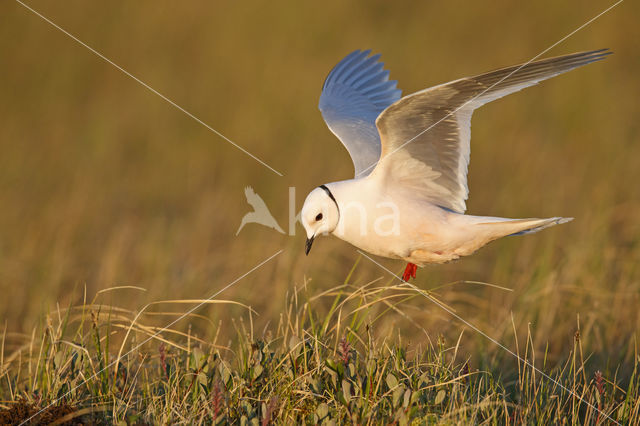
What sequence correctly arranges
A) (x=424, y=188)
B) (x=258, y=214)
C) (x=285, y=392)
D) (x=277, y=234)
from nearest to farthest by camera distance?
(x=285, y=392) < (x=424, y=188) < (x=277, y=234) < (x=258, y=214)

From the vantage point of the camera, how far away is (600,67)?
9625 mm

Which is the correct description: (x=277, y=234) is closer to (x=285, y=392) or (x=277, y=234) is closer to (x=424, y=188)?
(x=424, y=188)

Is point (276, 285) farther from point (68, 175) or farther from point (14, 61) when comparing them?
point (14, 61)

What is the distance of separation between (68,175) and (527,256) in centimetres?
482

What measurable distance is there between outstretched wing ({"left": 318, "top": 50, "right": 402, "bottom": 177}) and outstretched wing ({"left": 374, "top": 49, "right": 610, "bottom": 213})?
0.90 meters

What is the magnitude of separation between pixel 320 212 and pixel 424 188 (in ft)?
2.32

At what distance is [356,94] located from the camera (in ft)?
17.1

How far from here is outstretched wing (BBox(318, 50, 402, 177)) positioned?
193 inches

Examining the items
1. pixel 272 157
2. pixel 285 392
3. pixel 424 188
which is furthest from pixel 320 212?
pixel 272 157

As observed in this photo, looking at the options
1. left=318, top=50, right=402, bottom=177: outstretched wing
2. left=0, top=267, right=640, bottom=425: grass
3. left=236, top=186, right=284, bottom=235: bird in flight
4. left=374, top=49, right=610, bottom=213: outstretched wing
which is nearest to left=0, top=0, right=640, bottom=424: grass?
left=0, top=267, right=640, bottom=425: grass

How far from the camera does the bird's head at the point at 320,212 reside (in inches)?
138

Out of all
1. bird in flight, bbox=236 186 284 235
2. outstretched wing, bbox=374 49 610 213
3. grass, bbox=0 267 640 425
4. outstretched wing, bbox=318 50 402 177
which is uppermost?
outstretched wing, bbox=318 50 402 177

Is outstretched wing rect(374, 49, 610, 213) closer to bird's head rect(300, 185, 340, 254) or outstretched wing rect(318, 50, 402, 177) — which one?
bird's head rect(300, 185, 340, 254)

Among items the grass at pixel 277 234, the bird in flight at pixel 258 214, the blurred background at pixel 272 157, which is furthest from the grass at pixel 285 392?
the bird in flight at pixel 258 214
